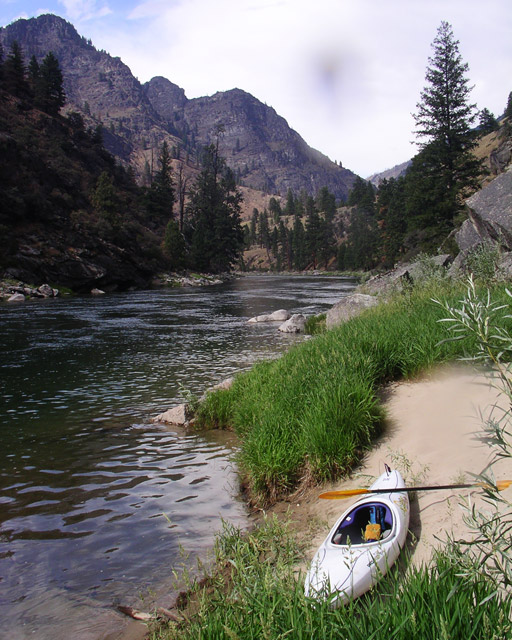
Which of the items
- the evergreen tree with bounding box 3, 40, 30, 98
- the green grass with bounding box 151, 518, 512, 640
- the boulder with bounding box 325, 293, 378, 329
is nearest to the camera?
the green grass with bounding box 151, 518, 512, 640

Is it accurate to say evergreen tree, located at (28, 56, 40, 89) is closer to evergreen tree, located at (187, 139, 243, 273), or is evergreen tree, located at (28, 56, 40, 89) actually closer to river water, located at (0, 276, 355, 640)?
evergreen tree, located at (187, 139, 243, 273)

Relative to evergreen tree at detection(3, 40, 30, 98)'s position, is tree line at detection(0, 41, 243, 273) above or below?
below

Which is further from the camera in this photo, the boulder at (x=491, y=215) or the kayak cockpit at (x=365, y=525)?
the boulder at (x=491, y=215)

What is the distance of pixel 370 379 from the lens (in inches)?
237

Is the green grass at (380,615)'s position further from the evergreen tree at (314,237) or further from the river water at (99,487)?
the evergreen tree at (314,237)

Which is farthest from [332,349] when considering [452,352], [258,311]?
[258,311]

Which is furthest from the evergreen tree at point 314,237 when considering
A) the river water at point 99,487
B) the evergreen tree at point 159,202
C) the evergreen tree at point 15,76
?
the river water at point 99,487

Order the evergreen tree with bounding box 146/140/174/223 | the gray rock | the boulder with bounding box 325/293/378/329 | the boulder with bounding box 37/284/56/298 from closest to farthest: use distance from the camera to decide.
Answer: the boulder with bounding box 325/293/378/329 < the boulder with bounding box 37/284/56/298 < the gray rock < the evergreen tree with bounding box 146/140/174/223

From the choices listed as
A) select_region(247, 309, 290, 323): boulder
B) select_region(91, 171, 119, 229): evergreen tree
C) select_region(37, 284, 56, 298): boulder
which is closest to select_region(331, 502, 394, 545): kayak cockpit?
select_region(247, 309, 290, 323): boulder

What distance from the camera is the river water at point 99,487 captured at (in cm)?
368

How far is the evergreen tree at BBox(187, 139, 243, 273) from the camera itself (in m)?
84.9

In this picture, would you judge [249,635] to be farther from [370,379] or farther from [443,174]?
[443,174]

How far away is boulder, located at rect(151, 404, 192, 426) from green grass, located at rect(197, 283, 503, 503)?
10.8 inches

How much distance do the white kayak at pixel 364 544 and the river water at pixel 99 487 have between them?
40.7 inches
